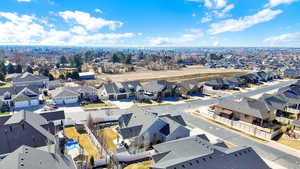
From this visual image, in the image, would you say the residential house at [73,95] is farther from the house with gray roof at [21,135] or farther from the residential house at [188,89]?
the residential house at [188,89]

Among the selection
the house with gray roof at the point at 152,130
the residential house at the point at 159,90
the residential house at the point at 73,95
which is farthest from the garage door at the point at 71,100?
the house with gray roof at the point at 152,130

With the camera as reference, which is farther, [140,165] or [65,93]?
[65,93]

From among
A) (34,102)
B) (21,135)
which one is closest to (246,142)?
(21,135)

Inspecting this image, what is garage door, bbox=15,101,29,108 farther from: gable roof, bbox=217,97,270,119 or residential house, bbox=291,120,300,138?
residential house, bbox=291,120,300,138

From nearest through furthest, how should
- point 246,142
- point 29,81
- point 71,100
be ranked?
point 246,142
point 71,100
point 29,81

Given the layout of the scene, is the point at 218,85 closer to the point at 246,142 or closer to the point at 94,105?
the point at 246,142
